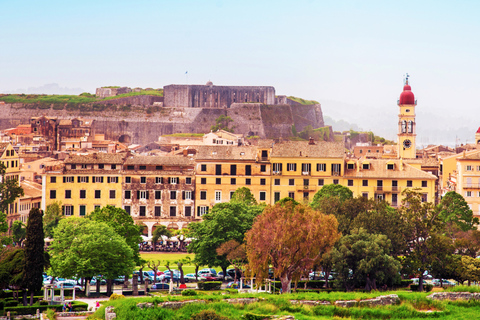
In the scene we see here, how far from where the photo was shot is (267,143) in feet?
242

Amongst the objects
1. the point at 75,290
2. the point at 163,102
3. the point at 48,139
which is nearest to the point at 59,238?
the point at 75,290

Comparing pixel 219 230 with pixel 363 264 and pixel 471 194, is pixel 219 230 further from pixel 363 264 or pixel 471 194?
pixel 471 194

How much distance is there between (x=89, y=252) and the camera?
145ft

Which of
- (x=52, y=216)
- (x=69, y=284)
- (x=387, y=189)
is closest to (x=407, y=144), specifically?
(x=387, y=189)

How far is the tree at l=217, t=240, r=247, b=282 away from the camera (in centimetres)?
4834

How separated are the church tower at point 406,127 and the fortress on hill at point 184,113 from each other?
Result: 160ft

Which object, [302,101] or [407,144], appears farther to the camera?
[302,101]

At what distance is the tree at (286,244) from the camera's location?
41.4m

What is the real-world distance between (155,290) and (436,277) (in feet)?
47.6

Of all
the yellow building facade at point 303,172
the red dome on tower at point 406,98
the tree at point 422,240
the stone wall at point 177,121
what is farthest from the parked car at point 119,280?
the stone wall at point 177,121

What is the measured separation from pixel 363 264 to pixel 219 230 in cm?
1212

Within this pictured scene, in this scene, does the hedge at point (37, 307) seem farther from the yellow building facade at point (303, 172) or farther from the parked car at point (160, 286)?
the yellow building facade at point (303, 172)

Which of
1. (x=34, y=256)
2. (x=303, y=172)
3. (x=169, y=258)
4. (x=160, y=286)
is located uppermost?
(x=303, y=172)

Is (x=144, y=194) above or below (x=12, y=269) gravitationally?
above
